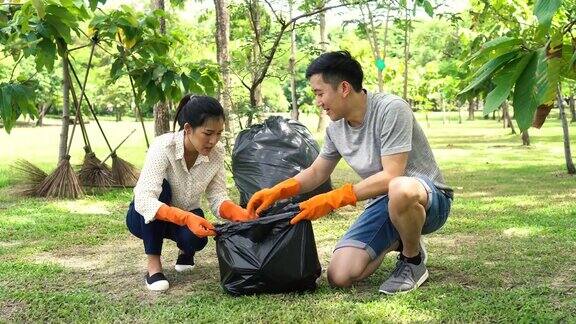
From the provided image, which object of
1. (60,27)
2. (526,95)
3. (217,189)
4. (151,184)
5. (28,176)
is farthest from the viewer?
(28,176)

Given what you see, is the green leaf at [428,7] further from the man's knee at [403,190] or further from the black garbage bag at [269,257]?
the black garbage bag at [269,257]

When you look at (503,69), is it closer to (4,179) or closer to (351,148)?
(351,148)

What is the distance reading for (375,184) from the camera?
8.30 feet

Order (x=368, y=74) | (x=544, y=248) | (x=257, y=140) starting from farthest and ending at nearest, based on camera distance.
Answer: (x=368, y=74)
(x=257, y=140)
(x=544, y=248)

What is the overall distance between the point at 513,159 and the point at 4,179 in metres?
7.01

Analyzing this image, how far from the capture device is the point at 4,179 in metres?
7.16


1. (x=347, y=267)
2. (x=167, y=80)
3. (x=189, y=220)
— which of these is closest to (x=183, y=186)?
(x=189, y=220)

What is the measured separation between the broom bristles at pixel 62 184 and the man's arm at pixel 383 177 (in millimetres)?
3901

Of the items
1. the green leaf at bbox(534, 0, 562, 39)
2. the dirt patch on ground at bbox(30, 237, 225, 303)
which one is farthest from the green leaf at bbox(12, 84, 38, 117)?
the green leaf at bbox(534, 0, 562, 39)

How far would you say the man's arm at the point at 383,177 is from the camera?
8.29 ft

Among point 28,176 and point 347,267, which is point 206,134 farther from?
point 28,176

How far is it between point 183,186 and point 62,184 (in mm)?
3343

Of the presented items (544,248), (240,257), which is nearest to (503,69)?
(240,257)

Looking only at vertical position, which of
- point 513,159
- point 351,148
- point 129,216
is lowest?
point 513,159
